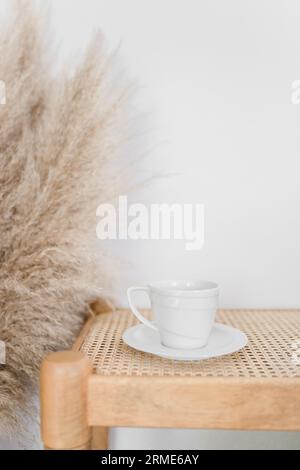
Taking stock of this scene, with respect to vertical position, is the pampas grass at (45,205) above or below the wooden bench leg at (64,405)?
above

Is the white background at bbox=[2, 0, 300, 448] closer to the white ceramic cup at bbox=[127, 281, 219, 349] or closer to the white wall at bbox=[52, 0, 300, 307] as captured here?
the white wall at bbox=[52, 0, 300, 307]

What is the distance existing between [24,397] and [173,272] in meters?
0.32

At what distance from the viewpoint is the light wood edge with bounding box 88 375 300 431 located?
1.68 ft

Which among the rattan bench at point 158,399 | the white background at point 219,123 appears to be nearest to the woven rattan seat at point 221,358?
the rattan bench at point 158,399

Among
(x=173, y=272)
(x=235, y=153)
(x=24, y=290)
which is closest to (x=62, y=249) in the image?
(x=24, y=290)

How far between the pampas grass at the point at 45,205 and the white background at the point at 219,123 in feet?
0.33

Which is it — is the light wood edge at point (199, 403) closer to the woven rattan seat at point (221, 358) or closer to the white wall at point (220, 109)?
the woven rattan seat at point (221, 358)

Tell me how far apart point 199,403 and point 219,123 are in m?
0.50

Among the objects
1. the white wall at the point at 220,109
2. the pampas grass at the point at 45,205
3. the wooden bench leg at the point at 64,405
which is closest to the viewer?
the wooden bench leg at the point at 64,405

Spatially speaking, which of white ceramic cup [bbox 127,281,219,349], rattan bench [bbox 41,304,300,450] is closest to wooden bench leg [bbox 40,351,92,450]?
rattan bench [bbox 41,304,300,450]

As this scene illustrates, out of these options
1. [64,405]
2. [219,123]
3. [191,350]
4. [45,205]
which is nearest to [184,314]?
[191,350]

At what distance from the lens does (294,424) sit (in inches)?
20.0

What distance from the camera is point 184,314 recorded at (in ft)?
1.85

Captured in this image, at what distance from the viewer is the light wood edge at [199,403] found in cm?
51
